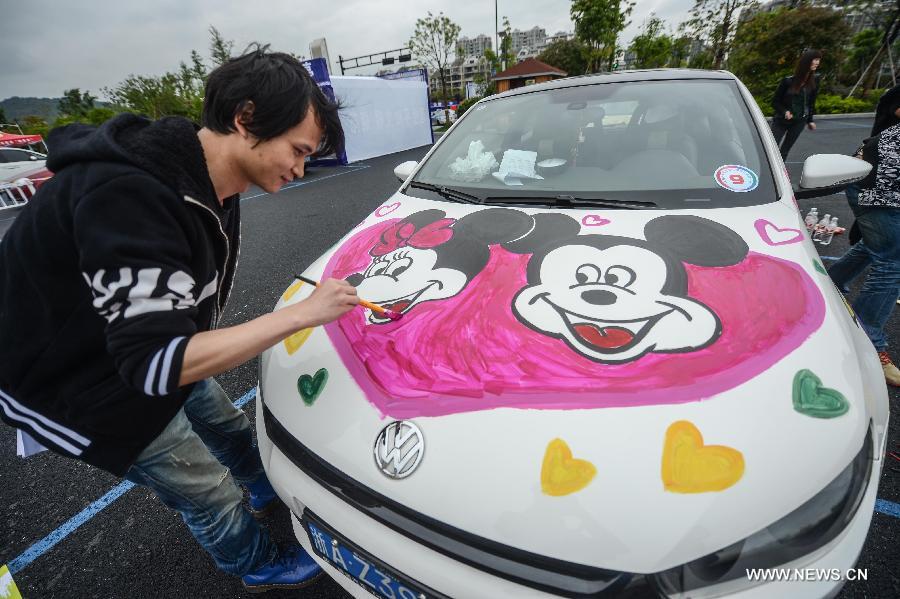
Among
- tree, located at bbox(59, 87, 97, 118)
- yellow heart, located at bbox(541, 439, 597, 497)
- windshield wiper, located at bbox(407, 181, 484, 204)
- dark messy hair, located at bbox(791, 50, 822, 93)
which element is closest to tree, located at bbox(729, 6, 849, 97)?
dark messy hair, located at bbox(791, 50, 822, 93)

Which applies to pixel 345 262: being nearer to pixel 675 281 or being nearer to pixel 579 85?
pixel 675 281

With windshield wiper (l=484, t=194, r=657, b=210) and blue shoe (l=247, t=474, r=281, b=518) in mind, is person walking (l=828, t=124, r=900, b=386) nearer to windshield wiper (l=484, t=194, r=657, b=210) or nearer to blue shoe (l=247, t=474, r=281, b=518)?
windshield wiper (l=484, t=194, r=657, b=210)

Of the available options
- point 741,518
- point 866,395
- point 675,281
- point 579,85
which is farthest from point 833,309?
point 579,85

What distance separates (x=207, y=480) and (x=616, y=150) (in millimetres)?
1954

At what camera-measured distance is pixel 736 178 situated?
1.45 m

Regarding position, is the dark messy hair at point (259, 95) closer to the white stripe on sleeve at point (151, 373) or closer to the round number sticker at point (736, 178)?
the white stripe on sleeve at point (151, 373)

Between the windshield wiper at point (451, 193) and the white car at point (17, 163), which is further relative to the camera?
the white car at point (17, 163)

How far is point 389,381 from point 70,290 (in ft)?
2.33

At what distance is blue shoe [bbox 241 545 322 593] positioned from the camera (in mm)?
1323

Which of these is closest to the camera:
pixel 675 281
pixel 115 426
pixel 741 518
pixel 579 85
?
→ pixel 741 518

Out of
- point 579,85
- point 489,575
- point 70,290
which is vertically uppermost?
point 579,85

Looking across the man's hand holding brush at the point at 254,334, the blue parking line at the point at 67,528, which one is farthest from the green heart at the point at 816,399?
the blue parking line at the point at 67,528

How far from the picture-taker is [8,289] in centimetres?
85

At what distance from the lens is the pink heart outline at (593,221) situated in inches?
53.6
